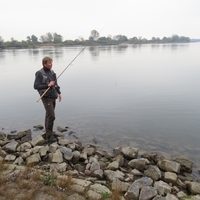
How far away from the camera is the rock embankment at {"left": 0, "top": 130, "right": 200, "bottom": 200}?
13.5 feet

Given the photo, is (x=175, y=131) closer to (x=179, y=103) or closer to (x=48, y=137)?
(x=179, y=103)

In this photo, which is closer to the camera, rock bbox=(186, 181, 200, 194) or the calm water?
rock bbox=(186, 181, 200, 194)

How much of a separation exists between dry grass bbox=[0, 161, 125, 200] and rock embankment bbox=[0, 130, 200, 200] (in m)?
0.17

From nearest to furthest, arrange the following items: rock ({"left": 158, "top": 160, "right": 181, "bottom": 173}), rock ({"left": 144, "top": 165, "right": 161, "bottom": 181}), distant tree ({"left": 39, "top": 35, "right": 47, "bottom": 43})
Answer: rock ({"left": 144, "top": 165, "right": 161, "bottom": 181})
rock ({"left": 158, "top": 160, "right": 181, "bottom": 173})
distant tree ({"left": 39, "top": 35, "right": 47, "bottom": 43})

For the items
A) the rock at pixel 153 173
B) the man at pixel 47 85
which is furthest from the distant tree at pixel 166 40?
the rock at pixel 153 173

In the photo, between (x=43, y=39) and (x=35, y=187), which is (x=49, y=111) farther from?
(x=43, y=39)

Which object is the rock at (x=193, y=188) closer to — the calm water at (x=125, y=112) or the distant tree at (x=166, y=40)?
the calm water at (x=125, y=112)

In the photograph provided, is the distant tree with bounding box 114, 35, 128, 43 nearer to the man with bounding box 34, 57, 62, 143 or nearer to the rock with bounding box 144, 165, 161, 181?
the man with bounding box 34, 57, 62, 143

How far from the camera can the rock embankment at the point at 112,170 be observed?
4.12 m

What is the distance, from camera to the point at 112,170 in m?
5.40

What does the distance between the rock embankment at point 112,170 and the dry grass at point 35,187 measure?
0.56ft

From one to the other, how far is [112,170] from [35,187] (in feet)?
7.25

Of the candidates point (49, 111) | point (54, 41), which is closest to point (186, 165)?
point (49, 111)

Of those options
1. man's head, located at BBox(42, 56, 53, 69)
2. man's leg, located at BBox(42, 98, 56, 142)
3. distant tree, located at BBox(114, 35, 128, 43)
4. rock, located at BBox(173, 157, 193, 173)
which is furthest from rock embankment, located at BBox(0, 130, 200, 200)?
distant tree, located at BBox(114, 35, 128, 43)
